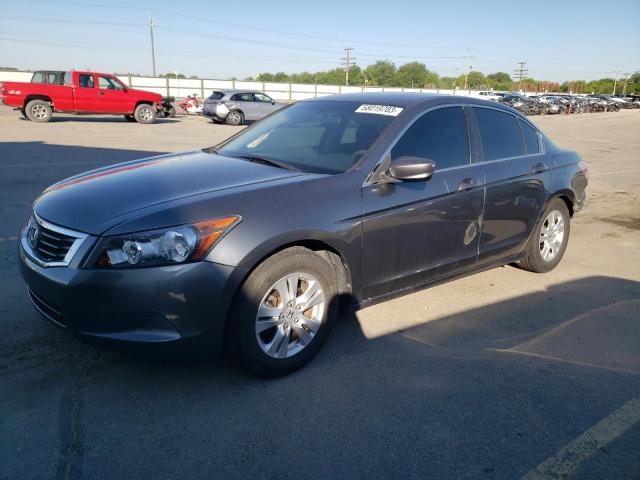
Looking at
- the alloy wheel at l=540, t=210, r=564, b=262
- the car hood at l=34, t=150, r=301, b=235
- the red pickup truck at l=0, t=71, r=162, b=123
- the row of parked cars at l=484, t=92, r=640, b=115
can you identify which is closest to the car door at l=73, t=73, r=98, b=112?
the red pickup truck at l=0, t=71, r=162, b=123

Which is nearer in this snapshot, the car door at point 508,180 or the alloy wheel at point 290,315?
the alloy wheel at point 290,315

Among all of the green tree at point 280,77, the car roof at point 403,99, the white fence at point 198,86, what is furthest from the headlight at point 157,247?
the green tree at point 280,77

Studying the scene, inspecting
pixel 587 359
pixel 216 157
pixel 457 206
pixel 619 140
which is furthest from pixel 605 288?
pixel 619 140

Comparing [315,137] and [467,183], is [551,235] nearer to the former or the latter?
[467,183]

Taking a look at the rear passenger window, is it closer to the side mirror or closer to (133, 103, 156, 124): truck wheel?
the side mirror

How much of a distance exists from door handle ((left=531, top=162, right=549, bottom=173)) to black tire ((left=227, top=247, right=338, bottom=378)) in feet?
8.32

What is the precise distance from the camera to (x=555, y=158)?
509cm

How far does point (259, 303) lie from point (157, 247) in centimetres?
63

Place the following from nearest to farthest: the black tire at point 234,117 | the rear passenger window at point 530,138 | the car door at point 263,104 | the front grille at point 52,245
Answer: the front grille at point 52,245, the rear passenger window at point 530,138, the black tire at point 234,117, the car door at point 263,104

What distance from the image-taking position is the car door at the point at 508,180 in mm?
4285

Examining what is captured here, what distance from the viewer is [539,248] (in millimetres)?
5008

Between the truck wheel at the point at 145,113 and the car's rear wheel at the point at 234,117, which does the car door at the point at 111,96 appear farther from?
the car's rear wheel at the point at 234,117

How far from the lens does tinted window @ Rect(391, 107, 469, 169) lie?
3727 millimetres

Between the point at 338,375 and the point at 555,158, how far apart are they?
10.9 ft
